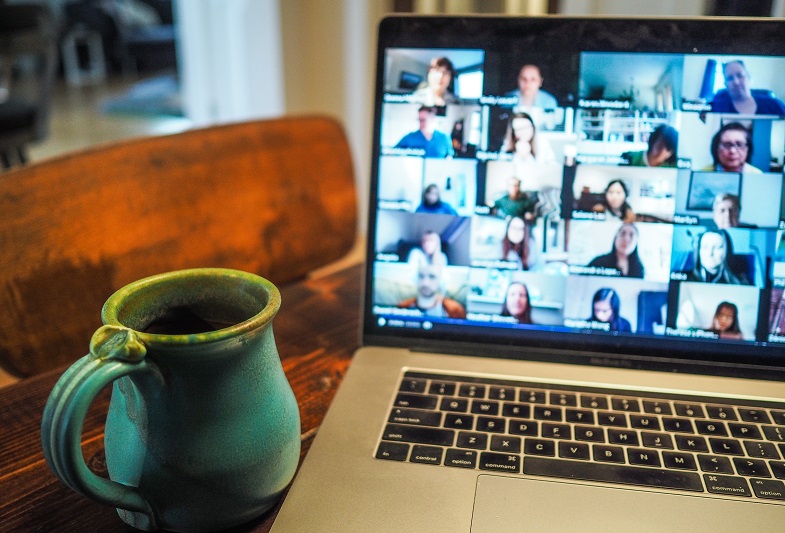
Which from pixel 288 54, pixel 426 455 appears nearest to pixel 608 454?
pixel 426 455

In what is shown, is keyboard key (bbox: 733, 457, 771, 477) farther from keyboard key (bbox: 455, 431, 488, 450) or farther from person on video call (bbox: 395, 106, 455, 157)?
person on video call (bbox: 395, 106, 455, 157)

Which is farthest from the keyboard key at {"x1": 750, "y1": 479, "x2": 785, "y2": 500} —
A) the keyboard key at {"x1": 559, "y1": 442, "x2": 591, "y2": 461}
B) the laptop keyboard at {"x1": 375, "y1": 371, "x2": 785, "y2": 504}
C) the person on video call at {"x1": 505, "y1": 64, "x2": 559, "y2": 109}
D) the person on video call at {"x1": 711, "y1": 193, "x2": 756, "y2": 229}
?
the person on video call at {"x1": 505, "y1": 64, "x2": 559, "y2": 109}

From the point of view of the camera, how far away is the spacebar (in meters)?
0.44

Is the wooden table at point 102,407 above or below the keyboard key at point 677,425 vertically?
below

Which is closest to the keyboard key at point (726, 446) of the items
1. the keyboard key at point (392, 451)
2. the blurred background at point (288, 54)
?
the keyboard key at point (392, 451)

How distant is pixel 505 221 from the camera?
585mm

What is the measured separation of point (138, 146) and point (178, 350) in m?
0.60

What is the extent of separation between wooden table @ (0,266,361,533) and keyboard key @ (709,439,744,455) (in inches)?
11.1

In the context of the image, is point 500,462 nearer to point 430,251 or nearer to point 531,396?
point 531,396

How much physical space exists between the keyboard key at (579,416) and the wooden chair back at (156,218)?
569 mm

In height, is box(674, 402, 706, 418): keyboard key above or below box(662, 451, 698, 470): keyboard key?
above

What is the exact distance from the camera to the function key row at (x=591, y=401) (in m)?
0.51

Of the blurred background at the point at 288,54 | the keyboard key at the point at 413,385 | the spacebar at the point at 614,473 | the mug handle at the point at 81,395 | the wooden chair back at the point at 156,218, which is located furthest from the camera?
the blurred background at the point at 288,54

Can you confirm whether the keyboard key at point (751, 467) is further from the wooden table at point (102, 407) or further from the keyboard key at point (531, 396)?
the wooden table at point (102, 407)
